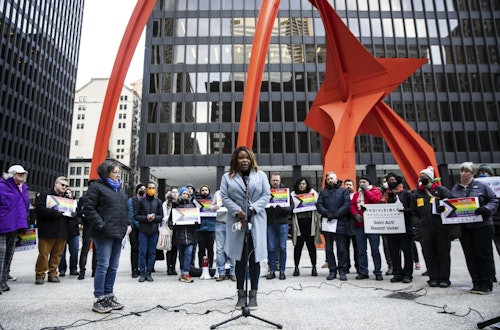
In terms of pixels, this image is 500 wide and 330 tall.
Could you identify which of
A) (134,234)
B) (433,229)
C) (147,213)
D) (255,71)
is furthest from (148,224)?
(255,71)

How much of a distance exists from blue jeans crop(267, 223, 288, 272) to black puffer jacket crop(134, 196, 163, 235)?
7.56ft

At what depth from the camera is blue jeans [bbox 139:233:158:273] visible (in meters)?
6.90

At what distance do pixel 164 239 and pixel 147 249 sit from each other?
0.42 metres

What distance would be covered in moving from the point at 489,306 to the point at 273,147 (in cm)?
3004

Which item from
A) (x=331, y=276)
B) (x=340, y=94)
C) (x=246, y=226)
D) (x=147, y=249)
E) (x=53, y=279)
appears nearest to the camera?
(x=246, y=226)

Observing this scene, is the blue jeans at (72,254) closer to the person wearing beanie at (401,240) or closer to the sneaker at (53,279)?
the sneaker at (53,279)

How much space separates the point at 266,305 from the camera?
454 centimetres

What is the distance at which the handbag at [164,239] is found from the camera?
293 inches

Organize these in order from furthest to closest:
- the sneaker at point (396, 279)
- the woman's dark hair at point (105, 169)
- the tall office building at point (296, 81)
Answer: the tall office building at point (296, 81) < the sneaker at point (396, 279) < the woman's dark hair at point (105, 169)

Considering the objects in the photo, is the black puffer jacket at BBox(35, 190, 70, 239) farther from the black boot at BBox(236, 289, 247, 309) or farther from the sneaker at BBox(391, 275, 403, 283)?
the sneaker at BBox(391, 275, 403, 283)

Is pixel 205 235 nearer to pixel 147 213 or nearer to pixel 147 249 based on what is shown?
pixel 147 249

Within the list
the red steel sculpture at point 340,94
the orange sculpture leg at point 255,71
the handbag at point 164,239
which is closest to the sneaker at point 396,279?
the handbag at point 164,239

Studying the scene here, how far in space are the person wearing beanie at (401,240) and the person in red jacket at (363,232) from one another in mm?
242

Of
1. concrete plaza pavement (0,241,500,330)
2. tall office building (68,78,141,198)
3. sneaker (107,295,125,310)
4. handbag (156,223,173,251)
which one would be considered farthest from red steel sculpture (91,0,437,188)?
tall office building (68,78,141,198)
